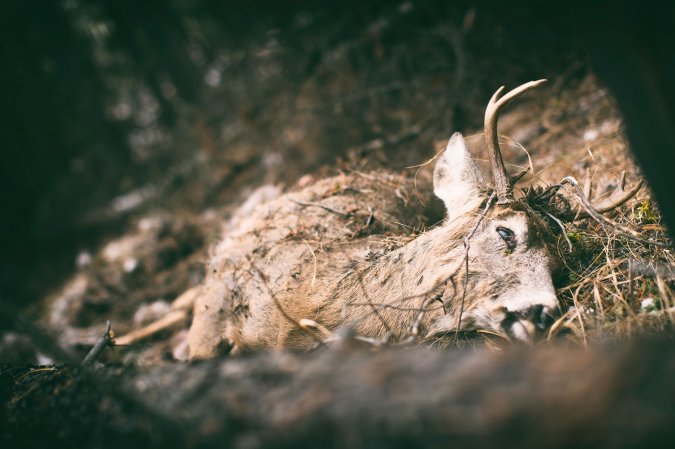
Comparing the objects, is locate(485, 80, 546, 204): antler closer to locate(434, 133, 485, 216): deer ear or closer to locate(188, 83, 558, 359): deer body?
locate(188, 83, 558, 359): deer body

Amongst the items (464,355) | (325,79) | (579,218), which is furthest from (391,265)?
(325,79)

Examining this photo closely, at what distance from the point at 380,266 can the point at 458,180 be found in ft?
3.30

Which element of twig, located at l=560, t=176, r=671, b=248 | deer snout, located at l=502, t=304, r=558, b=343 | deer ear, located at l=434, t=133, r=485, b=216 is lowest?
deer snout, located at l=502, t=304, r=558, b=343

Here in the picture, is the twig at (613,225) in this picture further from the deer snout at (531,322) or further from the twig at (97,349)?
the twig at (97,349)

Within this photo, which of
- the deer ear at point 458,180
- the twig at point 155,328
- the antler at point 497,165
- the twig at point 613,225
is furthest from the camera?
the twig at point 155,328

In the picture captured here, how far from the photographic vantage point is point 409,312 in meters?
2.78

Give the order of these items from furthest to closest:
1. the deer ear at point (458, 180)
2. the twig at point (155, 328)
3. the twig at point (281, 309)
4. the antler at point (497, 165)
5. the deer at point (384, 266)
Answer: the twig at point (155, 328) < the deer ear at point (458, 180) < the twig at point (281, 309) < the antler at point (497, 165) < the deer at point (384, 266)

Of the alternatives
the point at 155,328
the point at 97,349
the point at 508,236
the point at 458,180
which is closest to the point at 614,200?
the point at 508,236

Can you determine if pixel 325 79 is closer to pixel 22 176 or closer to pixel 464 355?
pixel 464 355

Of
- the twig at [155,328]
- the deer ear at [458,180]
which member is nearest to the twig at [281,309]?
the deer ear at [458,180]

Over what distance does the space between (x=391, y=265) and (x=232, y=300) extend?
1.45 metres

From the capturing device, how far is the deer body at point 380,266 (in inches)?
105

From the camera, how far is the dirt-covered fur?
8.73 feet

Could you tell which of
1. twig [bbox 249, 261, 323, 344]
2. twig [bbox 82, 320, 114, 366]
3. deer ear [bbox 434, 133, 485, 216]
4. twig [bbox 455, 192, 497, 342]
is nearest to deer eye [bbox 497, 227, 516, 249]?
twig [bbox 455, 192, 497, 342]
